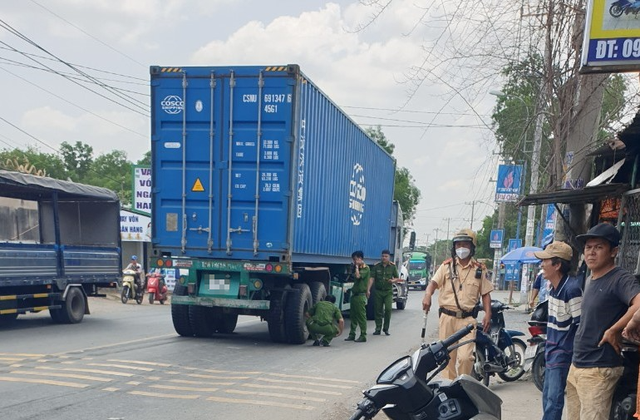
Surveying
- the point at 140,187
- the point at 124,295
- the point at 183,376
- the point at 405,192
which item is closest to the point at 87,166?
the point at 405,192

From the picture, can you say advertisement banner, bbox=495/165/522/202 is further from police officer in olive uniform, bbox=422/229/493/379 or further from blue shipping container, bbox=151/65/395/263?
blue shipping container, bbox=151/65/395/263

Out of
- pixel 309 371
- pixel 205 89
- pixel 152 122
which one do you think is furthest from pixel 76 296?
pixel 309 371

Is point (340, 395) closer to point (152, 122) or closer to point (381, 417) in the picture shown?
point (381, 417)

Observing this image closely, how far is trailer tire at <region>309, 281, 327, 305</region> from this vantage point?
43.5ft

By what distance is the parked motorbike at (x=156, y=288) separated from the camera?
934 inches

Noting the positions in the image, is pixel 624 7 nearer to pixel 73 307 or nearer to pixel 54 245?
pixel 54 245

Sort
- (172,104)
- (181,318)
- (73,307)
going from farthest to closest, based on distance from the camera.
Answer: (73,307) < (181,318) < (172,104)

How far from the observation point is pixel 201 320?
12.5 m

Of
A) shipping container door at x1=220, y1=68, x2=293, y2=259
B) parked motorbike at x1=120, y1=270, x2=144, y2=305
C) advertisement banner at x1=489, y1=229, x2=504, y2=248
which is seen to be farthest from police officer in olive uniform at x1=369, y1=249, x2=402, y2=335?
advertisement banner at x1=489, y1=229, x2=504, y2=248

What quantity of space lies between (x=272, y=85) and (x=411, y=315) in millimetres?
12192

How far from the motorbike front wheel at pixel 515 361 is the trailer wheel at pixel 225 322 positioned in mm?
5771

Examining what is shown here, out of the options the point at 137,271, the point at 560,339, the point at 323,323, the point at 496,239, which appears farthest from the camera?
the point at 496,239

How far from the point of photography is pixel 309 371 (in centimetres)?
948

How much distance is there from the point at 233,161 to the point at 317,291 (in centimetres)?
325
